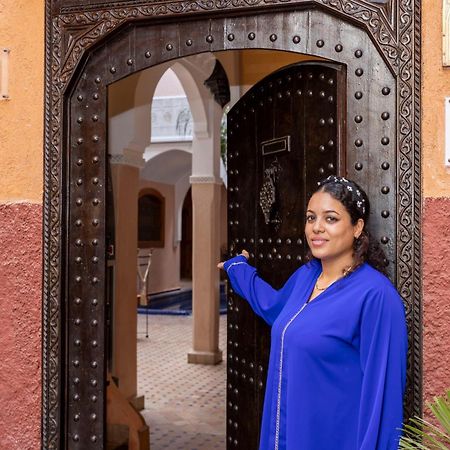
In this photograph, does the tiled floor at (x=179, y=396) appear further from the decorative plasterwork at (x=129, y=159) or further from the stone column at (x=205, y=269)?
the decorative plasterwork at (x=129, y=159)

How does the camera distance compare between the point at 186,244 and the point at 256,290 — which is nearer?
the point at 256,290

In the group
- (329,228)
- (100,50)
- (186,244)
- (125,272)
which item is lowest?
(186,244)

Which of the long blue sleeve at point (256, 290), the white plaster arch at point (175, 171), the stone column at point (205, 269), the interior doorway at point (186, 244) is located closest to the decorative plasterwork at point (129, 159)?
the stone column at point (205, 269)

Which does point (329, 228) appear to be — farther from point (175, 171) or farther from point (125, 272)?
point (175, 171)

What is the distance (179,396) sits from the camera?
6.42m

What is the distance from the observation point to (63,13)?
8.86ft

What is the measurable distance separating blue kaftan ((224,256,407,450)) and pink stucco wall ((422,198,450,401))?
0.35 m

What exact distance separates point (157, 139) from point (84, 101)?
1119 centimetres

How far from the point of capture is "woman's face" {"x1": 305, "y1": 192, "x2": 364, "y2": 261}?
2004 mm

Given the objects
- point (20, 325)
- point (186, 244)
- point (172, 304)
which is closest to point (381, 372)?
point (20, 325)

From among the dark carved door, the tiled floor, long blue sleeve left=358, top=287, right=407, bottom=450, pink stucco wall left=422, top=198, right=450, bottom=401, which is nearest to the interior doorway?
the tiled floor

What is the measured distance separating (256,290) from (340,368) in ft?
2.04

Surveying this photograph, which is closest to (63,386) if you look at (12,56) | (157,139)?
(12,56)

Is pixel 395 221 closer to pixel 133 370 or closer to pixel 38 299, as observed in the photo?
pixel 38 299
